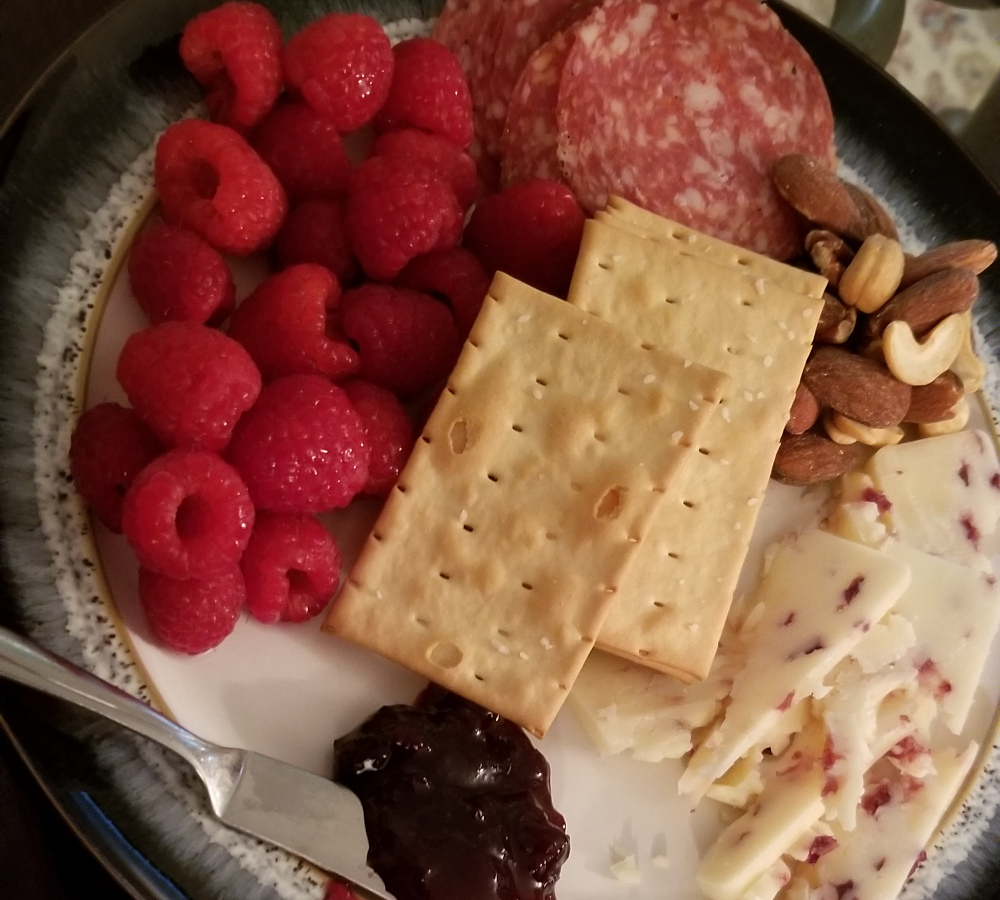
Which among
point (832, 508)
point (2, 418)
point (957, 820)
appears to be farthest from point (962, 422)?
point (2, 418)

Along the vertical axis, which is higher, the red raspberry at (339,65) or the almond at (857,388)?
the red raspberry at (339,65)

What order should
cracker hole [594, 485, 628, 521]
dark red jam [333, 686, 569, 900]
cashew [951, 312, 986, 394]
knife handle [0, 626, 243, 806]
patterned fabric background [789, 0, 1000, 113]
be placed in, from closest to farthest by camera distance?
knife handle [0, 626, 243, 806] < dark red jam [333, 686, 569, 900] < cracker hole [594, 485, 628, 521] < cashew [951, 312, 986, 394] < patterned fabric background [789, 0, 1000, 113]

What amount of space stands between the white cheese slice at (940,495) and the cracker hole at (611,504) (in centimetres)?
46

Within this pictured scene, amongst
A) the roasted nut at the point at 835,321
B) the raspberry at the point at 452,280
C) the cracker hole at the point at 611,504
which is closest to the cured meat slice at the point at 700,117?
the roasted nut at the point at 835,321

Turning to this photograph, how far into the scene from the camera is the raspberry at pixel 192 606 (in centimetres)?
96

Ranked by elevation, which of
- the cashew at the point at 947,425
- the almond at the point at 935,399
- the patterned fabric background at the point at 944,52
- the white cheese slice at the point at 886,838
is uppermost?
the patterned fabric background at the point at 944,52

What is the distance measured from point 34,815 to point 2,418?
44 centimetres

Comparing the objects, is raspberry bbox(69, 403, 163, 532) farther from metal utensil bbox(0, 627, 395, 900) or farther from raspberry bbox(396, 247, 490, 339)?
raspberry bbox(396, 247, 490, 339)

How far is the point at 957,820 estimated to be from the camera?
1214mm

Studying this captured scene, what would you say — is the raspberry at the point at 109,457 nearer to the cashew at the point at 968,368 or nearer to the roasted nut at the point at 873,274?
the roasted nut at the point at 873,274

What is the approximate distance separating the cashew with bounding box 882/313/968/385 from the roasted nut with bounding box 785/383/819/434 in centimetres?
12

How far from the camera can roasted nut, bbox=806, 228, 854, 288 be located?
1283 millimetres

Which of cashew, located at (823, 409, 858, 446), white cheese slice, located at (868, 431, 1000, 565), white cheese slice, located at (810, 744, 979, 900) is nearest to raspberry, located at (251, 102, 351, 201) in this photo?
cashew, located at (823, 409, 858, 446)

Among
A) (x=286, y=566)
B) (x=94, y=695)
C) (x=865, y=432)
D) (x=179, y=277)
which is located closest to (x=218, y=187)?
(x=179, y=277)
